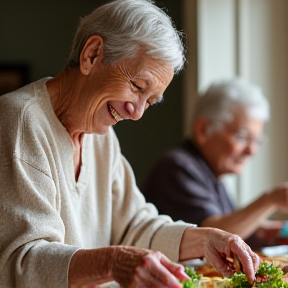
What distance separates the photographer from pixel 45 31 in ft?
15.3

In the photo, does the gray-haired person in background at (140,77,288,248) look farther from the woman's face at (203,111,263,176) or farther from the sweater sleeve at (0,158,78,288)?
the sweater sleeve at (0,158,78,288)

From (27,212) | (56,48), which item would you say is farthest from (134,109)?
(56,48)

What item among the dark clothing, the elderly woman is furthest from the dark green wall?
the elderly woman

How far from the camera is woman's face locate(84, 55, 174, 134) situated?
4.46ft

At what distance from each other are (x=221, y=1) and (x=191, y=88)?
1.61ft

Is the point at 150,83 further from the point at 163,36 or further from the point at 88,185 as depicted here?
the point at 88,185

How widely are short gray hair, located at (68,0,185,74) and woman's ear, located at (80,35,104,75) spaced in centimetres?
1

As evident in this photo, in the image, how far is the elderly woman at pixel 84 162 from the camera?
3.94 ft

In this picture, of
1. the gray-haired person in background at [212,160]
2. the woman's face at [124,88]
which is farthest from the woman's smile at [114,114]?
the gray-haired person in background at [212,160]

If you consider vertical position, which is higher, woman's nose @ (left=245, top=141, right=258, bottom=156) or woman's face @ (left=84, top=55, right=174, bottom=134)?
woman's face @ (left=84, top=55, right=174, bottom=134)

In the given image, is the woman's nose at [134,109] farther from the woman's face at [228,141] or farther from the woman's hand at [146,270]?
the woman's face at [228,141]

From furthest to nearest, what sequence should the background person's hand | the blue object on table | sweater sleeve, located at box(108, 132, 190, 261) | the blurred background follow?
1. the blurred background
2. the blue object on table
3. sweater sleeve, located at box(108, 132, 190, 261)
4. the background person's hand

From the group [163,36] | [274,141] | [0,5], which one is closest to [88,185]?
[163,36]

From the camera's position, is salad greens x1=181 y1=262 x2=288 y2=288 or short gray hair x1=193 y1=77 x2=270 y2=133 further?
short gray hair x1=193 y1=77 x2=270 y2=133
